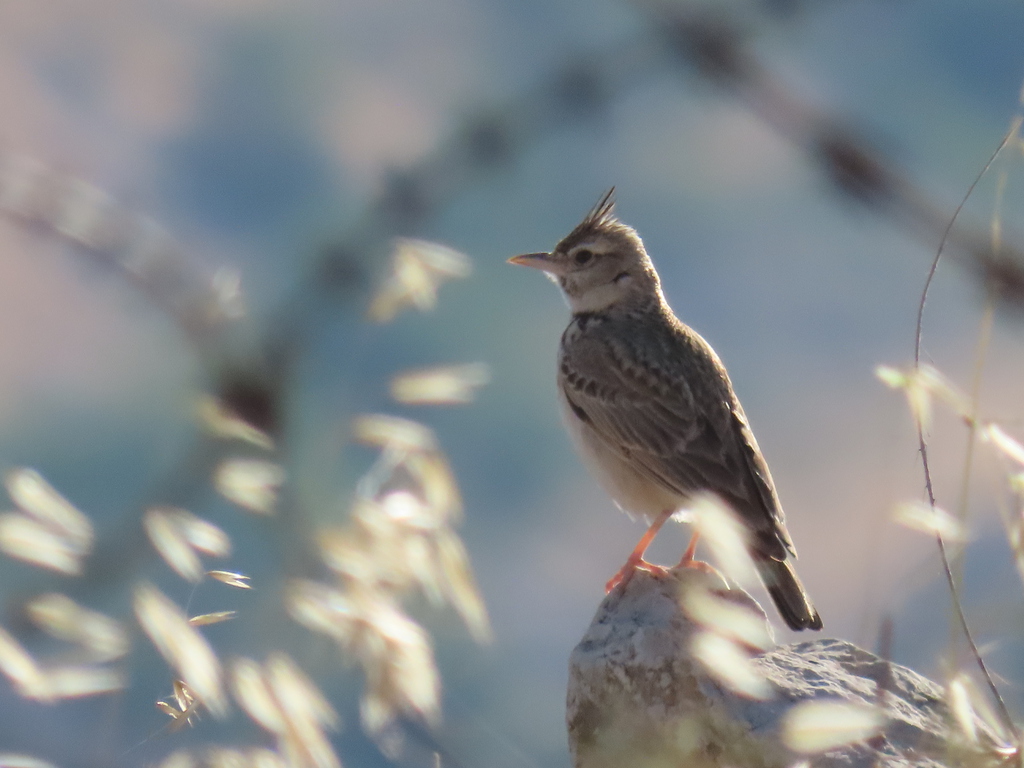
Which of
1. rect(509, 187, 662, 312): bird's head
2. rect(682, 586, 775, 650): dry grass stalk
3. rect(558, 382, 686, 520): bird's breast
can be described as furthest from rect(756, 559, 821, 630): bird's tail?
rect(509, 187, 662, 312): bird's head

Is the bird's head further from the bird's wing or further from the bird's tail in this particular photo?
the bird's tail

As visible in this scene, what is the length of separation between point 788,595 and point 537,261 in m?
2.64

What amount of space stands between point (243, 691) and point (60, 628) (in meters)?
0.33

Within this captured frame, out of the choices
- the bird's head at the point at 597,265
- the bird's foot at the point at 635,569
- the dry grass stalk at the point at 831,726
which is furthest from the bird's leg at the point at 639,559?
the dry grass stalk at the point at 831,726

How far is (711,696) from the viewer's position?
3135 mm

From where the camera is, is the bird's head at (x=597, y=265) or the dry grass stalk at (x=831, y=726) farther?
the bird's head at (x=597, y=265)

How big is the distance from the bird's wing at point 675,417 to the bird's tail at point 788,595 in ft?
0.33

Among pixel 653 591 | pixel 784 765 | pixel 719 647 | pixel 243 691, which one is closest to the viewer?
pixel 719 647

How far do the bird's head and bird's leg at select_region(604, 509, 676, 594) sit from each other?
1.55 meters

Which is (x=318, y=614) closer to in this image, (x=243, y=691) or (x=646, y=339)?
(x=243, y=691)

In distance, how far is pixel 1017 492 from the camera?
2131mm

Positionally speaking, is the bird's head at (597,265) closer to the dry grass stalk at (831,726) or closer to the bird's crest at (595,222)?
the bird's crest at (595,222)

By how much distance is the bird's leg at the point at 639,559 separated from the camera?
426 centimetres

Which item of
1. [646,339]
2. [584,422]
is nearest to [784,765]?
[584,422]
